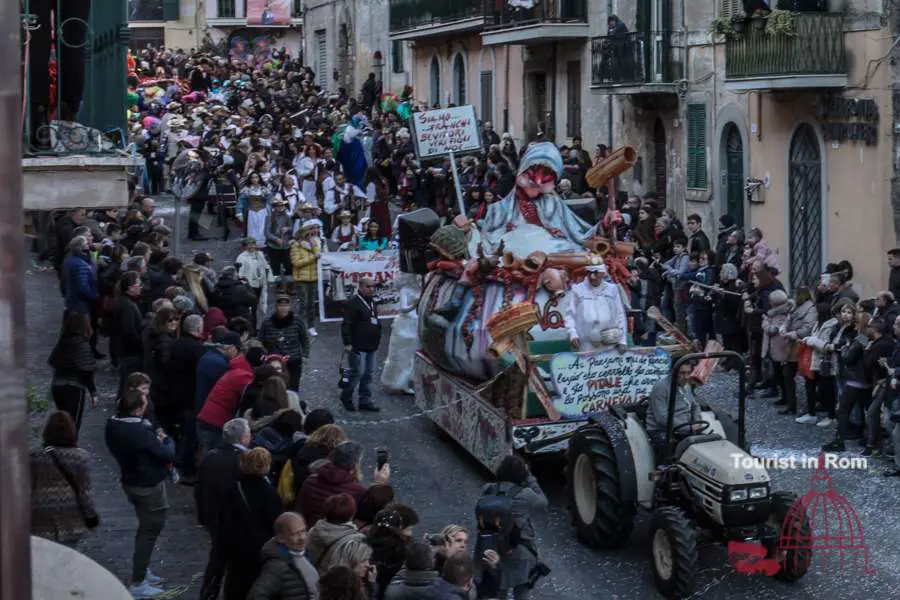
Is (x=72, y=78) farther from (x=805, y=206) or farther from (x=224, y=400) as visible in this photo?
(x=805, y=206)

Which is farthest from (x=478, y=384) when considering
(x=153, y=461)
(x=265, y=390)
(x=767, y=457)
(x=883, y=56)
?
(x=883, y=56)

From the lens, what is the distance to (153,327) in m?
14.4

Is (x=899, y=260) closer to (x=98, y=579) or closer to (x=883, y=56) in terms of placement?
(x=883, y=56)

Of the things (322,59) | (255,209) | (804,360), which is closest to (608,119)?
(255,209)

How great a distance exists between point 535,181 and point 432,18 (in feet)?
85.0

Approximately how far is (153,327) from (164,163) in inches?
813

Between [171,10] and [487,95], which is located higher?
[171,10]

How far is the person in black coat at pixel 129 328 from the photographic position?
15812mm

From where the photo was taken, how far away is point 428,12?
4112 cm

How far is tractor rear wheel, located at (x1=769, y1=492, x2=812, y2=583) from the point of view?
11.1 m

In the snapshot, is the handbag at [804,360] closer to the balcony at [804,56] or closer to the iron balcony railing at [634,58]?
the balcony at [804,56]

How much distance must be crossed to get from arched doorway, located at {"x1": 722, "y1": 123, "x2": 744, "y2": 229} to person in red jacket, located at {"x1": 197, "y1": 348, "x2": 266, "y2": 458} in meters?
14.3

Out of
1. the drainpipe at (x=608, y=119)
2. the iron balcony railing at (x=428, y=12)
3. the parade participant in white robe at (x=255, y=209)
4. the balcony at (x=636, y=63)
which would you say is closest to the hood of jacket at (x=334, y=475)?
the parade participant in white robe at (x=255, y=209)

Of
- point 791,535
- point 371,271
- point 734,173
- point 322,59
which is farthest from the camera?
point 322,59
